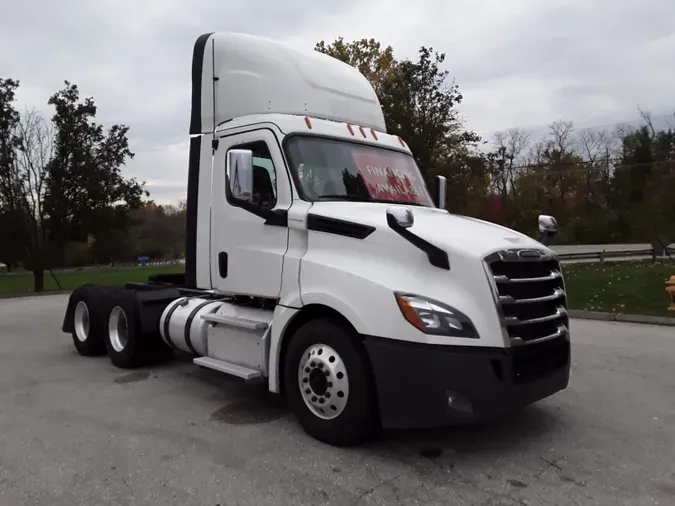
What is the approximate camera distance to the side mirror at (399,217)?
13.9ft

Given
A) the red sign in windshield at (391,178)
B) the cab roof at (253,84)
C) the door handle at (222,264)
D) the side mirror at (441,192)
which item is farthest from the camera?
the side mirror at (441,192)

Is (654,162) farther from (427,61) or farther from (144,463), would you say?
(144,463)

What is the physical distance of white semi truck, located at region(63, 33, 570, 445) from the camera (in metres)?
4.07

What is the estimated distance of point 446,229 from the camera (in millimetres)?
4559

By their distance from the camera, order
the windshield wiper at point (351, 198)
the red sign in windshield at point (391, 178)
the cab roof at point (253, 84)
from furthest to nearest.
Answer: the cab roof at point (253, 84) < the red sign in windshield at point (391, 178) < the windshield wiper at point (351, 198)

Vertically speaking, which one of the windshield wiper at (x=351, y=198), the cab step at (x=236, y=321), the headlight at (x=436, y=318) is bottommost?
the cab step at (x=236, y=321)

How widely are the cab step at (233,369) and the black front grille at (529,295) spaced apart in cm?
225

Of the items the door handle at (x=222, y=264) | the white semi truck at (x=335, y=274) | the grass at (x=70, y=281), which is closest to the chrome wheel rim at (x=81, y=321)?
the white semi truck at (x=335, y=274)

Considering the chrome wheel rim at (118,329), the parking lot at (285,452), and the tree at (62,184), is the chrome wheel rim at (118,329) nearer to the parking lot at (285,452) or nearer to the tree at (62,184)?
the parking lot at (285,452)

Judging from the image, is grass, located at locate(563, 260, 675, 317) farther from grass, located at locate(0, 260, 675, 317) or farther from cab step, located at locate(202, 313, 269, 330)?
cab step, located at locate(202, 313, 269, 330)

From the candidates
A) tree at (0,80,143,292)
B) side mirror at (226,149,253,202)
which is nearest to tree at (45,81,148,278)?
tree at (0,80,143,292)

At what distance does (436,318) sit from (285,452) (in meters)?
1.57

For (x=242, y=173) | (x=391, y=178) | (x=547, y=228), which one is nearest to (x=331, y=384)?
(x=242, y=173)

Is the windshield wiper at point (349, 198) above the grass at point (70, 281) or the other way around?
above
